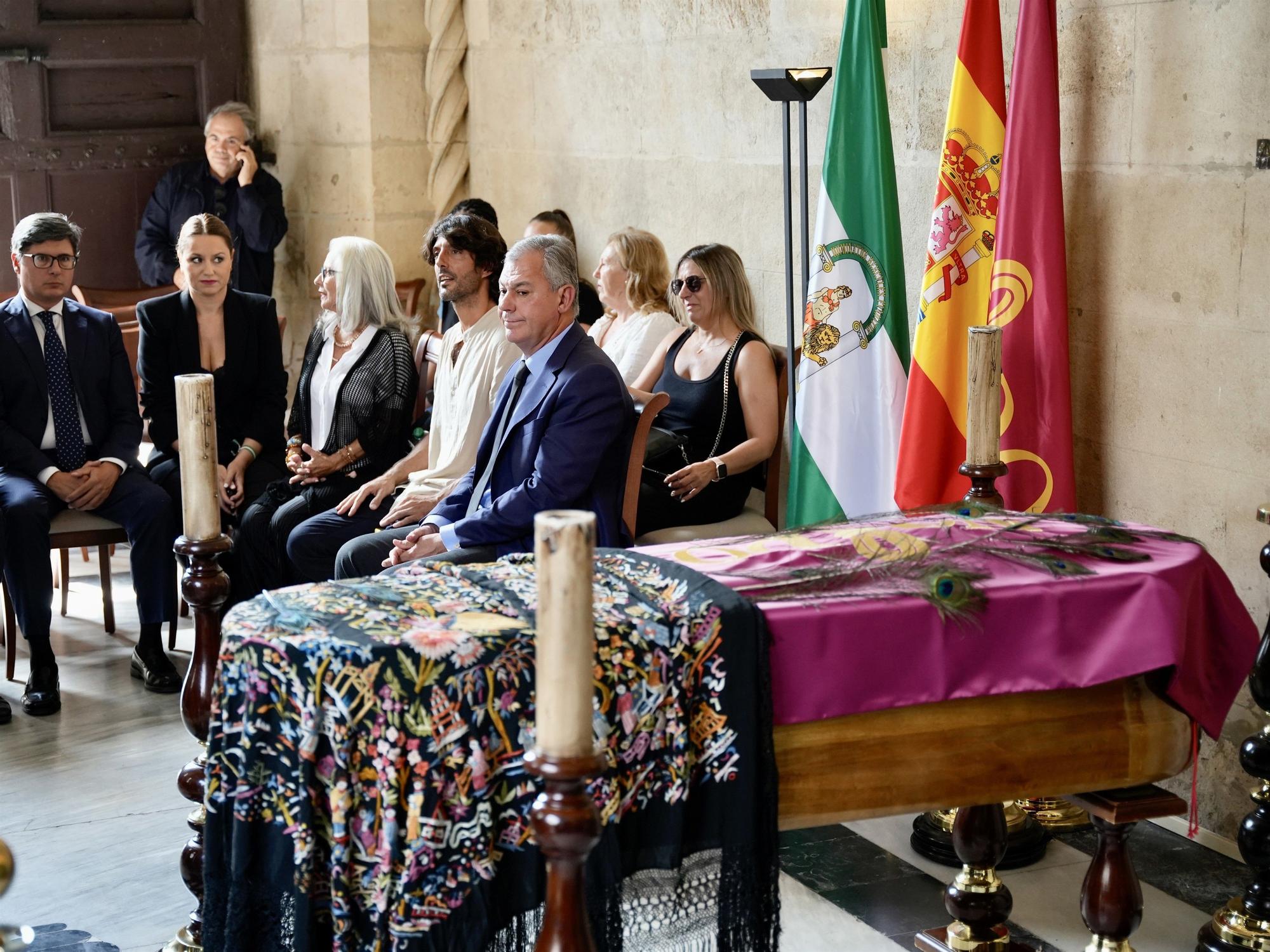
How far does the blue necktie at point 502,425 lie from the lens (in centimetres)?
422

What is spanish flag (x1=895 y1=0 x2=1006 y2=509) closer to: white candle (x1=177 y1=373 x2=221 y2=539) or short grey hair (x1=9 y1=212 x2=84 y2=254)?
white candle (x1=177 y1=373 x2=221 y2=539)

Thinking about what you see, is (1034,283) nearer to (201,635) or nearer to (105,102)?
(201,635)

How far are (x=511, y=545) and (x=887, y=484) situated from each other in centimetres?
117

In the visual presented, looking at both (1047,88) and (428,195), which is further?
(428,195)

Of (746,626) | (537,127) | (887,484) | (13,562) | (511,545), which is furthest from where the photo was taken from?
(537,127)

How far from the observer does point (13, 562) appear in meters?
4.97

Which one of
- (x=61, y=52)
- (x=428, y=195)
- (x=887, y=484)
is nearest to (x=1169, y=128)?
(x=887, y=484)

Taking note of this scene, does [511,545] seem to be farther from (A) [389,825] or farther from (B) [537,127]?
(B) [537,127]

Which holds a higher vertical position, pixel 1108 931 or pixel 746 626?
pixel 746 626

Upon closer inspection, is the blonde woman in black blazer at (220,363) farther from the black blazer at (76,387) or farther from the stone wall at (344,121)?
the stone wall at (344,121)

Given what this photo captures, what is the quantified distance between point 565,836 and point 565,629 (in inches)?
11.3

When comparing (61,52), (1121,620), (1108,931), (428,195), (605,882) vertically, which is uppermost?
(61,52)

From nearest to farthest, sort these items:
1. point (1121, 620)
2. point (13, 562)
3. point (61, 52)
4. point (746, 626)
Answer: point (746, 626) → point (1121, 620) → point (13, 562) → point (61, 52)

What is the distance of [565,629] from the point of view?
188 cm
